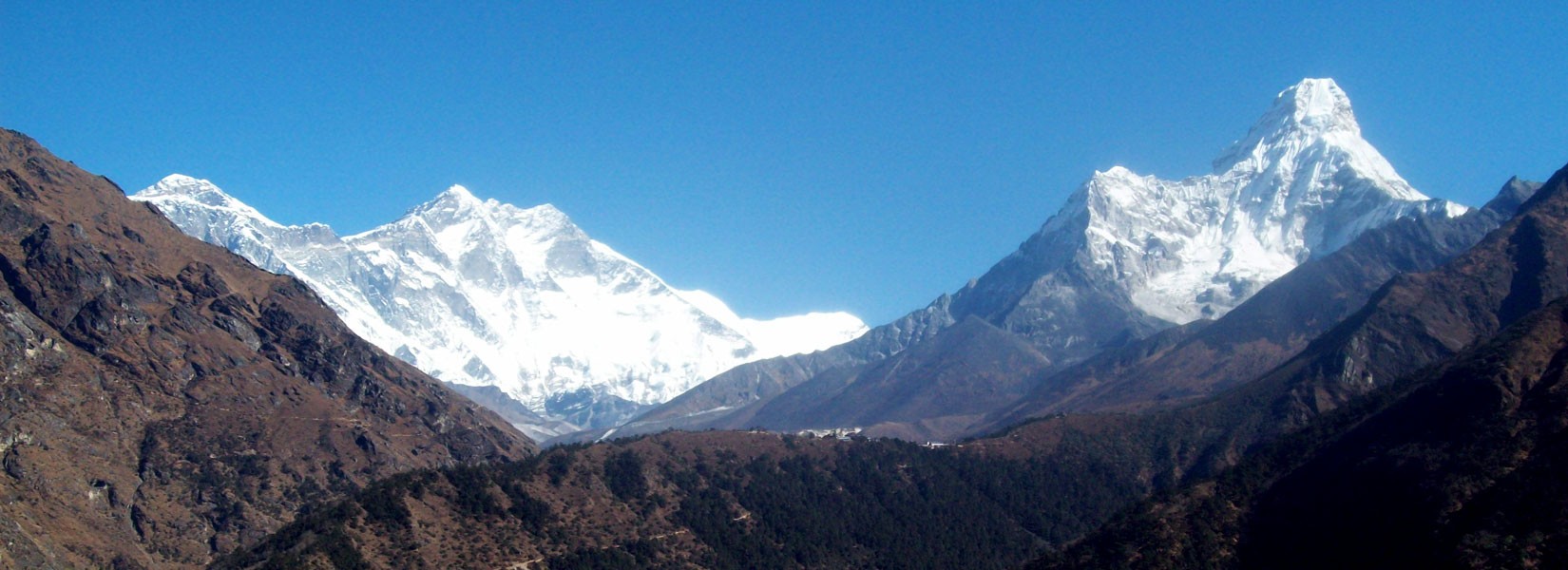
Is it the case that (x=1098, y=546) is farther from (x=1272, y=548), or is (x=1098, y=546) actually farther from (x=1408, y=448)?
(x=1408, y=448)

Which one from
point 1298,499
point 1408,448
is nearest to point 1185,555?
point 1298,499

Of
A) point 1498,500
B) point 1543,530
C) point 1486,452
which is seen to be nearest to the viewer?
point 1543,530

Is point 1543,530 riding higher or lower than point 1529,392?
lower

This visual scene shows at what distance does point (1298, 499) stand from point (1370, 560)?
26.5 metres

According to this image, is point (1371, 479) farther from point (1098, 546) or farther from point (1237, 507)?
point (1098, 546)

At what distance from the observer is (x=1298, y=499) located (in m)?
197

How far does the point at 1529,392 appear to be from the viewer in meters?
195

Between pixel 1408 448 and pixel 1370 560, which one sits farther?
pixel 1408 448

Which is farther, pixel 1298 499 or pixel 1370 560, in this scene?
pixel 1298 499

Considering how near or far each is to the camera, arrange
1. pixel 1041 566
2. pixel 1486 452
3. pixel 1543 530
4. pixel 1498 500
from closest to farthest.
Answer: pixel 1543 530 < pixel 1498 500 < pixel 1486 452 < pixel 1041 566

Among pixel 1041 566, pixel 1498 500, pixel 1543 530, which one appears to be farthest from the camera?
pixel 1041 566

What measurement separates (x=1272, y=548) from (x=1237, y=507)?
1256 cm

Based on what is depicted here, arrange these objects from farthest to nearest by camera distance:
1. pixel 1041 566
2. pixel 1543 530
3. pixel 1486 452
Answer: pixel 1041 566, pixel 1486 452, pixel 1543 530

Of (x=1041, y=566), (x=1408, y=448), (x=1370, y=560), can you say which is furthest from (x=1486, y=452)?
(x=1041, y=566)
